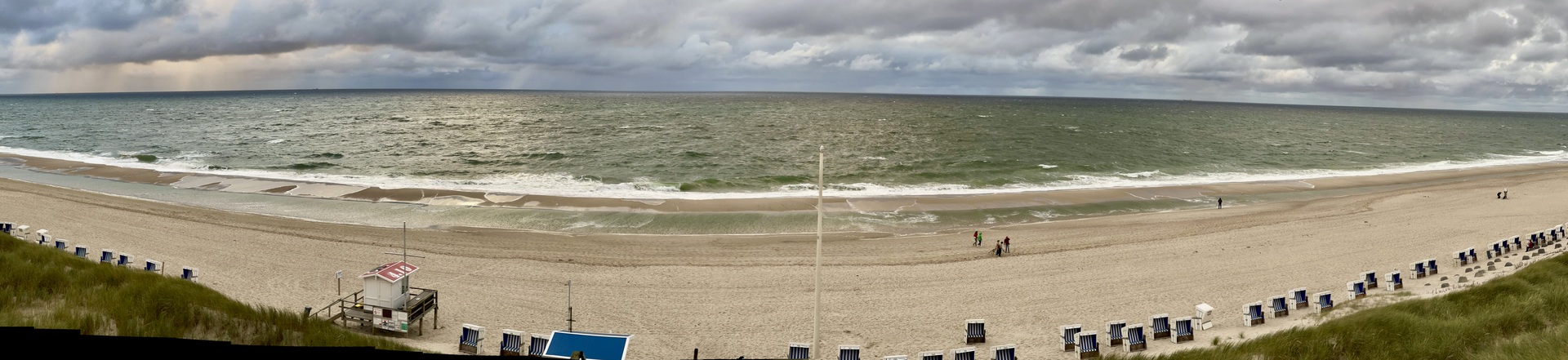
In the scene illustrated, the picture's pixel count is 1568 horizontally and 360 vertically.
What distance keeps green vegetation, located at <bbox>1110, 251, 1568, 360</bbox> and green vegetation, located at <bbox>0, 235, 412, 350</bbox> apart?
15601mm

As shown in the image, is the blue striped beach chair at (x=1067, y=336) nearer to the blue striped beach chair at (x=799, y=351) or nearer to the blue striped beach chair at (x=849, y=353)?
the blue striped beach chair at (x=849, y=353)

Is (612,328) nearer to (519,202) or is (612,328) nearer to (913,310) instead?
(913,310)

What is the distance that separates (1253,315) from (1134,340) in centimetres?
405

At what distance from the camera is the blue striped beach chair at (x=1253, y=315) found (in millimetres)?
17891

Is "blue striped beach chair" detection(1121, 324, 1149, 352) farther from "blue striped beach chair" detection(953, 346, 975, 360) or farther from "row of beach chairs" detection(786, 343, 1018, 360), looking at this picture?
"blue striped beach chair" detection(953, 346, 975, 360)

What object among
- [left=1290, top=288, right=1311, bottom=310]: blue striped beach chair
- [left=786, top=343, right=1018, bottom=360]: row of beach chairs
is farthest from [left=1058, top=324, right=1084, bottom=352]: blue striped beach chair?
[left=1290, top=288, right=1311, bottom=310]: blue striped beach chair

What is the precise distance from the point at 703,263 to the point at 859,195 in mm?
18723

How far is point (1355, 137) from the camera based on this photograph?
100m

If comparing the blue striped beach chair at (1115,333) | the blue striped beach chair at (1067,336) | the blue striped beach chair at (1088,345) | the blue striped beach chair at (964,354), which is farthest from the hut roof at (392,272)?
the blue striped beach chair at (1115,333)

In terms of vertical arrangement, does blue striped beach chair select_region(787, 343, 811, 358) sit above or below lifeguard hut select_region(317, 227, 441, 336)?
below

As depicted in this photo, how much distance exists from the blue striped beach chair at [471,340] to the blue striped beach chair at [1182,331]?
16068 mm

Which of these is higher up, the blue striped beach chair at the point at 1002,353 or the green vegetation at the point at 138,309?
the green vegetation at the point at 138,309

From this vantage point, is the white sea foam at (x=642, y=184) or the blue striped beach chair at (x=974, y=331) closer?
the blue striped beach chair at (x=974, y=331)

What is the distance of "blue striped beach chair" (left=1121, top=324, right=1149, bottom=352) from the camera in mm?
16359
